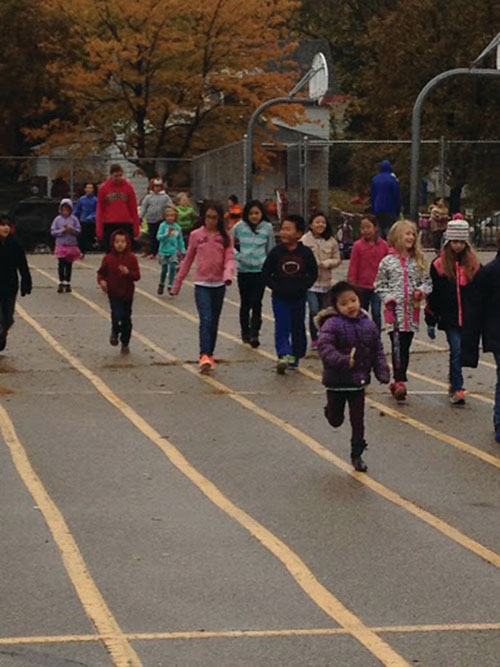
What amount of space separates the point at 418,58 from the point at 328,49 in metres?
25.6

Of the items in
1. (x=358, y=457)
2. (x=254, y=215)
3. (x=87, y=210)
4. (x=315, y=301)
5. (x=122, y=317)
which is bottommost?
(x=358, y=457)

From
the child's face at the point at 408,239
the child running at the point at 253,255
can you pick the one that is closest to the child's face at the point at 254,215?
the child running at the point at 253,255

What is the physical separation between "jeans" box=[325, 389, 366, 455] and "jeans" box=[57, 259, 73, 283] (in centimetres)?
1505

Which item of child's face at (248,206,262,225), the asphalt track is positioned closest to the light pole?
child's face at (248,206,262,225)

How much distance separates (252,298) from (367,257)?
192 cm

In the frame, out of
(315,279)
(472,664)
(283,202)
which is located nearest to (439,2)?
(283,202)

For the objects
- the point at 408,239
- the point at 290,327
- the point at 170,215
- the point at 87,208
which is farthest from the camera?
the point at 87,208

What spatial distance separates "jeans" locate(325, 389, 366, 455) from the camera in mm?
13094

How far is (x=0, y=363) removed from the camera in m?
19.7

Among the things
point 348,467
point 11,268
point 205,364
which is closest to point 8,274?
point 11,268

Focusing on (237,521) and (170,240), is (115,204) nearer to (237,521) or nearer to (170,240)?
(170,240)

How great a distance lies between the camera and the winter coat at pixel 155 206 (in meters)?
32.8

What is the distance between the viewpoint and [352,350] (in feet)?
43.1

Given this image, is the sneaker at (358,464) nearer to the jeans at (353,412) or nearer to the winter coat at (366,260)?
the jeans at (353,412)
